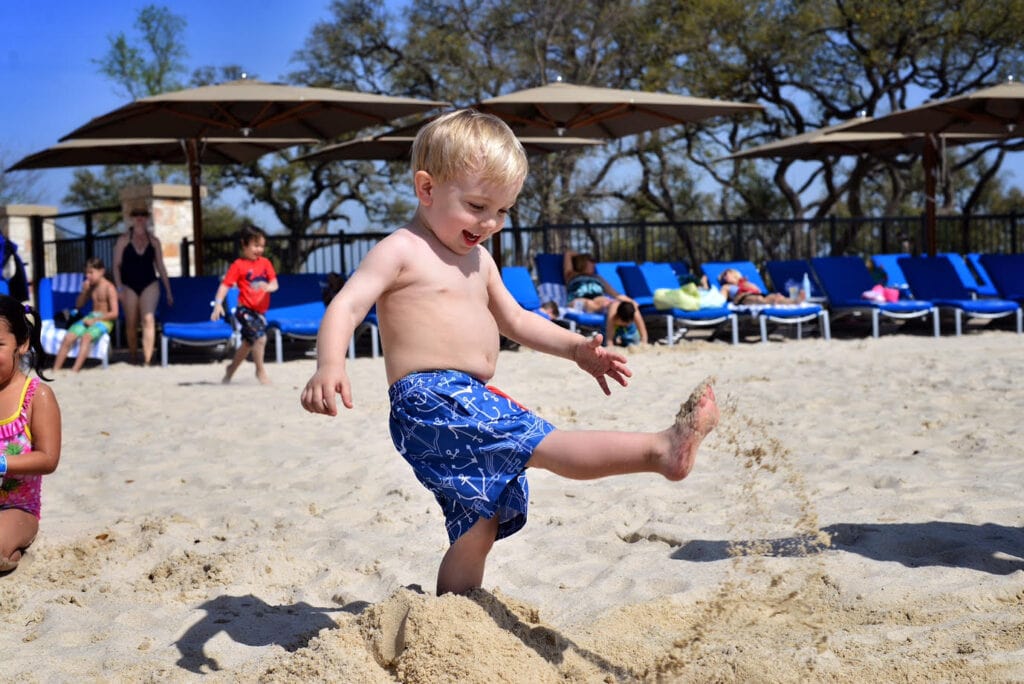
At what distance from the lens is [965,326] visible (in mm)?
12945

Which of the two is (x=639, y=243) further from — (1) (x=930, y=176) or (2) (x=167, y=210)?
(2) (x=167, y=210)

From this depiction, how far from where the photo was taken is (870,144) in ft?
52.5

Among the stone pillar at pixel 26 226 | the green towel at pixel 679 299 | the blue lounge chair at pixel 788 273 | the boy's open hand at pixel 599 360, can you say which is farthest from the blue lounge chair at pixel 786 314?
the stone pillar at pixel 26 226

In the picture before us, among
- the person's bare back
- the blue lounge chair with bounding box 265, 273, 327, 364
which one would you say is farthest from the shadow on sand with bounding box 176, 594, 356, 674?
the person's bare back

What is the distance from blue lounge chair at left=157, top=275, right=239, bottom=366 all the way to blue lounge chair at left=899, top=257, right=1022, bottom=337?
8.20 meters

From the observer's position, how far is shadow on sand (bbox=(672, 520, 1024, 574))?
3.19 metres

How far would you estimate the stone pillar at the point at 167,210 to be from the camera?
13.9m

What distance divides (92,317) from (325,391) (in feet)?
30.4

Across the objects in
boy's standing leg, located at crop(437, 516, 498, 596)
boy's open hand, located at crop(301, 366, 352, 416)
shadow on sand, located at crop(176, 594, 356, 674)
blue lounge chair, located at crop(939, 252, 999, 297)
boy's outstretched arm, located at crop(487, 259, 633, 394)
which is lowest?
shadow on sand, located at crop(176, 594, 356, 674)

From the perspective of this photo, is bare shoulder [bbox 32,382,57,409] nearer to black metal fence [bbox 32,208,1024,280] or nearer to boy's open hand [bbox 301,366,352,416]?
boy's open hand [bbox 301,366,352,416]

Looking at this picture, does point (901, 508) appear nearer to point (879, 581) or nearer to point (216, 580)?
point (879, 581)

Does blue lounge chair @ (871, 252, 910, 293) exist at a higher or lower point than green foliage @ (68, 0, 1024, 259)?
lower

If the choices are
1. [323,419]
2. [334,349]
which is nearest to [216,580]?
[334,349]

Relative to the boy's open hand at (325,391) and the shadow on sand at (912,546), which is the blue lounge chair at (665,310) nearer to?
the shadow on sand at (912,546)
